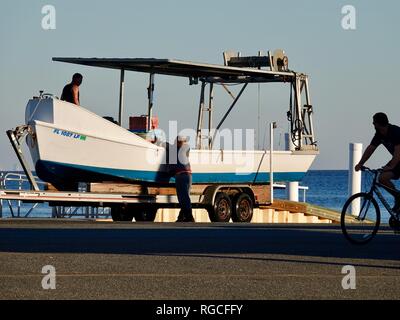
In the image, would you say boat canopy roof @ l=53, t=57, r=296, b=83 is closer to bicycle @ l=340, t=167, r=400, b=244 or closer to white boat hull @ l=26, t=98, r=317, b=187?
white boat hull @ l=26, t=98, r=317, b=187

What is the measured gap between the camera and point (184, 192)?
29.8 meters

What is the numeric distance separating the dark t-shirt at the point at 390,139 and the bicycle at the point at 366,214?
383 millimetres

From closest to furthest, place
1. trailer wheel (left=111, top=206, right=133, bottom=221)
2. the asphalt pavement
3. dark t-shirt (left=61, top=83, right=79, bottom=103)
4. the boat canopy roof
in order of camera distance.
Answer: the asphalt pavement → dark t-shirt (left=61, top=83, right=79, bottom=103) → the boat canopy roof → trailer wheel (left=111, top=206, right=133, bottom=221)

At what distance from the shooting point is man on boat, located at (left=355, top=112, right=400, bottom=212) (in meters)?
19.2

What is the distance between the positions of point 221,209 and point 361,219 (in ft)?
40.0

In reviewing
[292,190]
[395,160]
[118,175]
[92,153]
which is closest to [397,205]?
[395,160]

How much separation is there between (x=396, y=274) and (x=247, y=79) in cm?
1890

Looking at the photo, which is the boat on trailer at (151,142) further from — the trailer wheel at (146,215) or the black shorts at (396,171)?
the black shorts at (396,171)

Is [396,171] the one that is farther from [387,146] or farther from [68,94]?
[68,94]

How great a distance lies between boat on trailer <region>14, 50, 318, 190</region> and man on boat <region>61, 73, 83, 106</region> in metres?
0.35

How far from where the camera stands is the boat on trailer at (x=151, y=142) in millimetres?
28797

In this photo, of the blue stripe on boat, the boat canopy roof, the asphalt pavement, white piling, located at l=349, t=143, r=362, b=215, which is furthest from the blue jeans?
white piling, located at l=349, t=143, r=362, b=215

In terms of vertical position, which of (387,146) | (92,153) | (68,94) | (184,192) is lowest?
(184,192)

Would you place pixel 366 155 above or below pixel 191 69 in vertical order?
below
